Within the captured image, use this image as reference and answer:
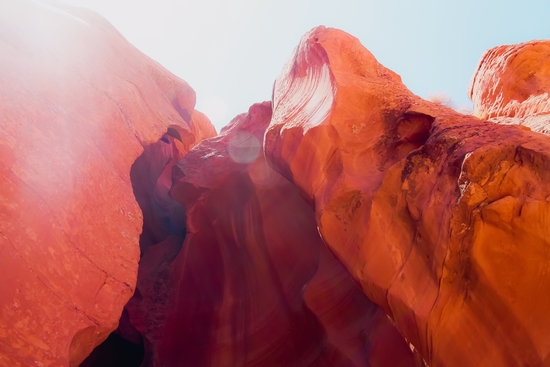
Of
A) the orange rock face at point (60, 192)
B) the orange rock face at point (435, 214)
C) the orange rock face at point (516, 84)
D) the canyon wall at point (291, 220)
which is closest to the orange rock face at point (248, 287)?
the canyon wall at point (291, 220)

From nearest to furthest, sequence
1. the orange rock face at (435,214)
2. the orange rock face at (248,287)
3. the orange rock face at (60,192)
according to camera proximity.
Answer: the orange rock face at (435,214), the orange rock face at (60,192), the orange rock face at (248,287)

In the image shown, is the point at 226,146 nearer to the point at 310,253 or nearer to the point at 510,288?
the point at 310,253

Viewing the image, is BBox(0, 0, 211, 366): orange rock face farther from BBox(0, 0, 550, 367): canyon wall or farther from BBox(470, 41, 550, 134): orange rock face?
BBox(470, 41, 550, 134): orange rock face

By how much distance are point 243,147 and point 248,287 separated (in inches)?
175

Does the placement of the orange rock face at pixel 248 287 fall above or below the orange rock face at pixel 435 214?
below

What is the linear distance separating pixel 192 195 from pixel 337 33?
578 centimetres

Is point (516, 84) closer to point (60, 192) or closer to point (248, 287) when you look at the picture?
point (248, 287)

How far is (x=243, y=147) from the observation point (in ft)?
35.3

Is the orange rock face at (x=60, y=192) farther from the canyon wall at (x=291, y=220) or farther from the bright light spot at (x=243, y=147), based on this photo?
the bright light spot at (x=243, y=147)

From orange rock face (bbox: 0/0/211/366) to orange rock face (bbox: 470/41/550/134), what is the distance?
8000mm

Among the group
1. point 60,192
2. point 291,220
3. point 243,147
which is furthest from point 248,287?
point 60,192

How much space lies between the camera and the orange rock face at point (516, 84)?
753 centimetres

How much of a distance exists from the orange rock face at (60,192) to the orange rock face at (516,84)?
8.00 meters

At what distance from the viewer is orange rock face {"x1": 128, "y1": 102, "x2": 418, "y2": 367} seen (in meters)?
6.29
